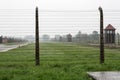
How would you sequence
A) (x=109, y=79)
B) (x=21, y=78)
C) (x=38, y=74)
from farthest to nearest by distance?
(x=38, y=74)
(x=21, y=78)
(x=109, y=79)

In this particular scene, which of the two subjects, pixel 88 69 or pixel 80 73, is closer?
pixel 80 73

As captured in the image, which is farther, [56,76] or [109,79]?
Result: [56,76]

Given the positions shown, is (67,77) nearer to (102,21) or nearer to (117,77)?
(117,77)

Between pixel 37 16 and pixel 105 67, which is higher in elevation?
pixel 37 16

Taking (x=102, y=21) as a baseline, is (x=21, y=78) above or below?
below

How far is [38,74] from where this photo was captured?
9.84 meters

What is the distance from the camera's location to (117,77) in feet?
28.2

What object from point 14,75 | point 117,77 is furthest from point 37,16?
point 117,77

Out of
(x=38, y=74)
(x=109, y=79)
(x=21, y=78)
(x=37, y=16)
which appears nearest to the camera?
(x=109, y=79)

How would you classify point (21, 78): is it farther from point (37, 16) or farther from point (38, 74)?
point (37, 16)

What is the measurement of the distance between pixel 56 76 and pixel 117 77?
1932mm

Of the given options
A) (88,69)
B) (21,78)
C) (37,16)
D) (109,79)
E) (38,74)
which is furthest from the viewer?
(37,16)

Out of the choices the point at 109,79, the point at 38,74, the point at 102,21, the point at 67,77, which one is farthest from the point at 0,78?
the point at 102,21

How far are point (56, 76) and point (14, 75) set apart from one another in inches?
55.6
